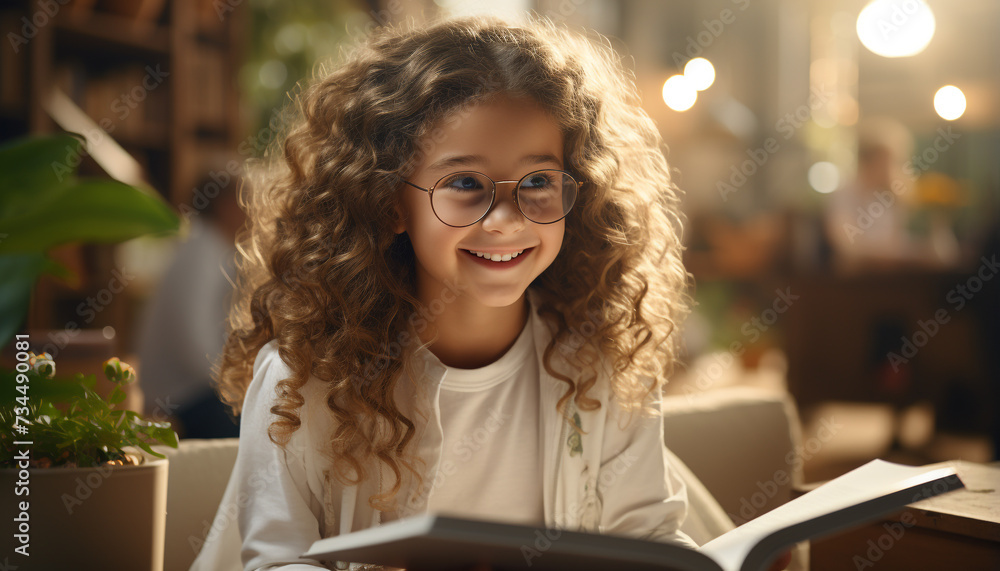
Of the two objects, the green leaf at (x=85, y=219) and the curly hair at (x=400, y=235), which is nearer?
the green leaf at (x=85, y=219)

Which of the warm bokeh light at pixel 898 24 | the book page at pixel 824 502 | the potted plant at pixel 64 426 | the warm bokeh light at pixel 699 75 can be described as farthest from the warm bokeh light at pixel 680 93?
the potted plant at pixel 64 426

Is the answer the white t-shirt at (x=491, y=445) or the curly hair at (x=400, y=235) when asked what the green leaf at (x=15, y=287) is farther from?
the white t-shirt at (x=491, y=445)

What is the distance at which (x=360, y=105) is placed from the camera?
1.04 meters

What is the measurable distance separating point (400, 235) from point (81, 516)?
0.54m

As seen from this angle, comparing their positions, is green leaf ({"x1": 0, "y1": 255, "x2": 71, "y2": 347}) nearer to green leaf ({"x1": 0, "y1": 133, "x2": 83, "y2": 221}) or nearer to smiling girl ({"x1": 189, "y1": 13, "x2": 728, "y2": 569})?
green leaf ({"x1": 0, "y1": 133, "x2": 83, "y2": 221})

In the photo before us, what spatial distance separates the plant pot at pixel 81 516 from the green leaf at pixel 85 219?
307 mm

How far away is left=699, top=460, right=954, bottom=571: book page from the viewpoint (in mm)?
648

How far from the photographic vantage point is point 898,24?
3.62m

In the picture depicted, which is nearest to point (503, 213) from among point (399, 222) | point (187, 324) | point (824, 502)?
point (399, 222)

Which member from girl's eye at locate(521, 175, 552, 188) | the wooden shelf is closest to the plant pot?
girl's eye at locate(521, 175, 552, 188)

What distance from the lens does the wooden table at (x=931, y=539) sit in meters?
0.82

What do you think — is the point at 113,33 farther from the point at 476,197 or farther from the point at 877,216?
the point at 877,216

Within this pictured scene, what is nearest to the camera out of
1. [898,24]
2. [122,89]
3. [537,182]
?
[537,182]

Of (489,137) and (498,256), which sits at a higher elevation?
(489,137)
